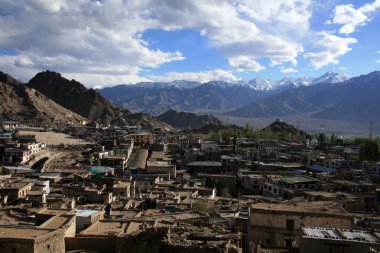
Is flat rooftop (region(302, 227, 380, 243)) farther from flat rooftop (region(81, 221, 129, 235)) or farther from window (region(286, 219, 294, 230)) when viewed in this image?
flat rooftop (region(81, 221, 129, 235))

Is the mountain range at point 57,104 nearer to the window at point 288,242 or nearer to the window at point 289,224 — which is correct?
the window at point 289,224

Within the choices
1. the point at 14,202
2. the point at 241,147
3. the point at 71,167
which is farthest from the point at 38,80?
the point at 14,202

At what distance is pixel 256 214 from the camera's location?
19.4 m

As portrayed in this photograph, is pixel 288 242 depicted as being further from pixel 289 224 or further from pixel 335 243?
pixel 335 243

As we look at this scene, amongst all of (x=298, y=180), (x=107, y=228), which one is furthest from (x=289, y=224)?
(x=298, y=180)

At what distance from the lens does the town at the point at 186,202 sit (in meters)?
15.2

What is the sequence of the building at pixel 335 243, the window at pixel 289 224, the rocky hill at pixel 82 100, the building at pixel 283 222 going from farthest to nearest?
the rocky hill at pixel 82 100
the window at pixel 289 224
the building at pixel 283 222
the building at pixel 335 243

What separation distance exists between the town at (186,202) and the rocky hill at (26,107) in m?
50.9

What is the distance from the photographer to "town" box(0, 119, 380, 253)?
15219mm

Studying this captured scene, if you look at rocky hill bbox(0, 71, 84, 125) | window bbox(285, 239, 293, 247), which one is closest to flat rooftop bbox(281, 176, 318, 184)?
window bbox(285, 239, 293, 247)

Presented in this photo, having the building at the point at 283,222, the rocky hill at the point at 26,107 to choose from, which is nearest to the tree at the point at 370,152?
the building at the point at 283,222

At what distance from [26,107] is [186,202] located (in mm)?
118505

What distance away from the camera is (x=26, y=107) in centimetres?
13950

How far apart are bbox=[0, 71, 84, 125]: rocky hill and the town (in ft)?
167
